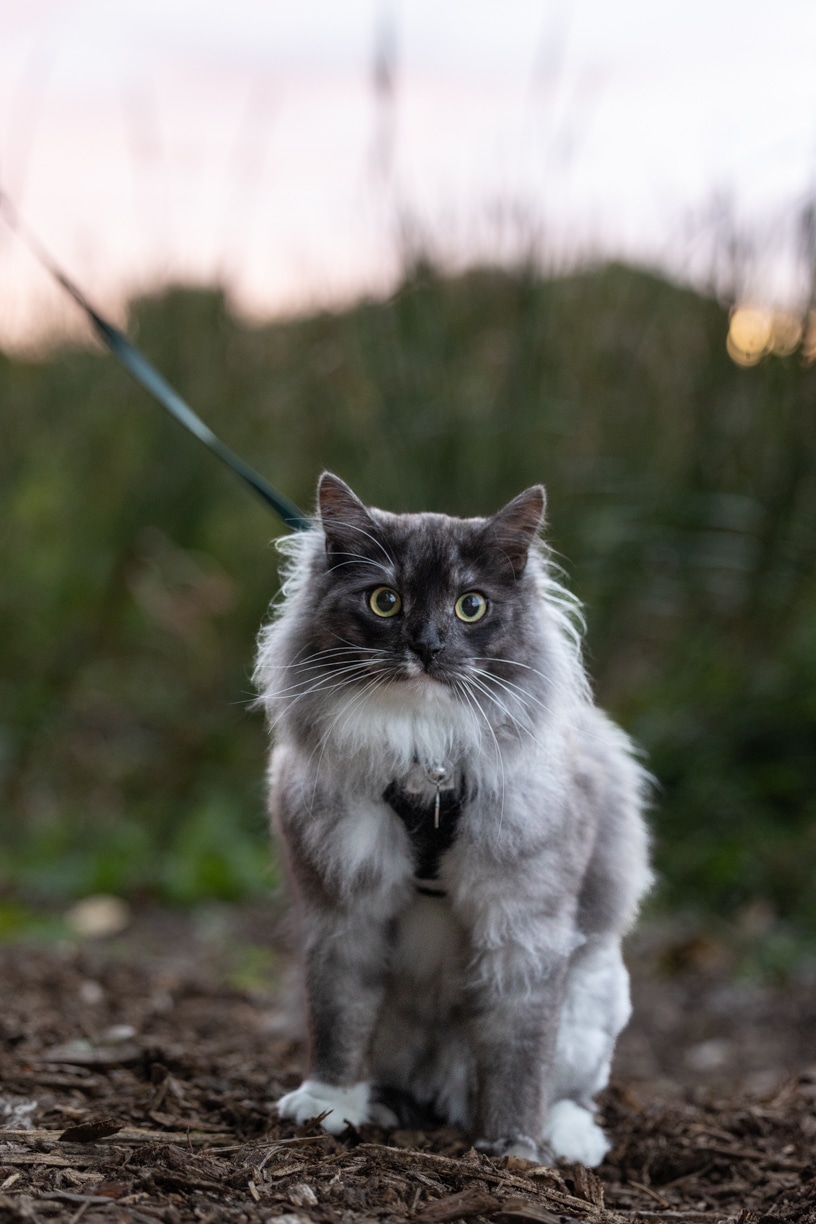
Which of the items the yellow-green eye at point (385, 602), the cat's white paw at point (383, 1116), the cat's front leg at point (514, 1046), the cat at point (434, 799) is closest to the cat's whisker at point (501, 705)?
the cat at point (434, 799)

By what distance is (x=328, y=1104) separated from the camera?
8.64 ft

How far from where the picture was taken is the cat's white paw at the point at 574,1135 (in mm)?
2734

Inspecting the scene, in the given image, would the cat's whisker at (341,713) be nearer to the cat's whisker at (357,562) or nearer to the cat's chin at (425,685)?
the cat's chin at (425,685)

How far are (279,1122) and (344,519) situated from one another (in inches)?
54.6

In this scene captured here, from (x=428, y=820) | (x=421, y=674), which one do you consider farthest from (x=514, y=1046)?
(x=421, y=674)

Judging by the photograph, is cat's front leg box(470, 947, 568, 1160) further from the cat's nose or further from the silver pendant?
the cat's nose

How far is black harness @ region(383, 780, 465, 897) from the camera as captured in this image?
2.50 meters

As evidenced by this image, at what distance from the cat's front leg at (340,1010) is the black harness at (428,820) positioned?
19 centimetres

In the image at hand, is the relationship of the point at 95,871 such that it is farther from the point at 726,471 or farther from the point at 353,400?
the point at 726,471

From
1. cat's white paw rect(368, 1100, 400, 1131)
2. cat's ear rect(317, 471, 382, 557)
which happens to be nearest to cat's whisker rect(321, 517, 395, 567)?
cat's ear rect(317, 471, 382, 557)

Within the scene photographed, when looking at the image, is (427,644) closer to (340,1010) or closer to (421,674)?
(421,674)

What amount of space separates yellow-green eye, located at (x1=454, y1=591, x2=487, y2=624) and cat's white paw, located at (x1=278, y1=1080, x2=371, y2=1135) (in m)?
1.13

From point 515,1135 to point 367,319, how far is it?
4427 mm

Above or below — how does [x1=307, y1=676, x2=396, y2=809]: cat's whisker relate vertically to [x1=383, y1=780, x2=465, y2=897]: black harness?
above
